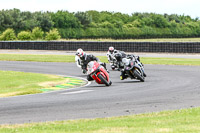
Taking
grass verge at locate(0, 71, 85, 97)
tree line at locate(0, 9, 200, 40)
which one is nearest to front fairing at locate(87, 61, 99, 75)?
grass verge at locate(0, 71, 85, 97)

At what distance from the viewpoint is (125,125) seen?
9430 millimetres

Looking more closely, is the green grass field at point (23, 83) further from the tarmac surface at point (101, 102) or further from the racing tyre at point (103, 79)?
the racing tyre at point (103, 79)

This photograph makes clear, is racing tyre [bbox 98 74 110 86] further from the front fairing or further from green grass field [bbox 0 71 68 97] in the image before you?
green grass field [bbox 0 71 68 97]

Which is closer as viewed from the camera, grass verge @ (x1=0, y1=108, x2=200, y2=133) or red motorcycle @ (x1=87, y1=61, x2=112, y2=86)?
grass verge @ (x1=0, y1=108, x2=200, y2=133)

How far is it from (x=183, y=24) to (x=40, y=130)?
13577 cm

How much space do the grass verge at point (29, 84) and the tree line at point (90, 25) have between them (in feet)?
169

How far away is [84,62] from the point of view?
70.4ft

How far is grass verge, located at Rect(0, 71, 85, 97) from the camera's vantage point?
17.6 meters

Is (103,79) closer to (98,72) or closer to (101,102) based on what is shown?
(98,72)

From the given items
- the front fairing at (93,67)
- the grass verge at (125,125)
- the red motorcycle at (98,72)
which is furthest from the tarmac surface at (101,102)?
the front fairing at (93,67)

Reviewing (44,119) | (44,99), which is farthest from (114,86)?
(44,119)

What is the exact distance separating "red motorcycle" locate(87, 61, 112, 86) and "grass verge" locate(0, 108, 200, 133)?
798 centimetres

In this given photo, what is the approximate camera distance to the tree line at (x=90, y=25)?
9475 cm

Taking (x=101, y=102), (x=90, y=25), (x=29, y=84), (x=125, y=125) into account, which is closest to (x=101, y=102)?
(x=101, y=102)
